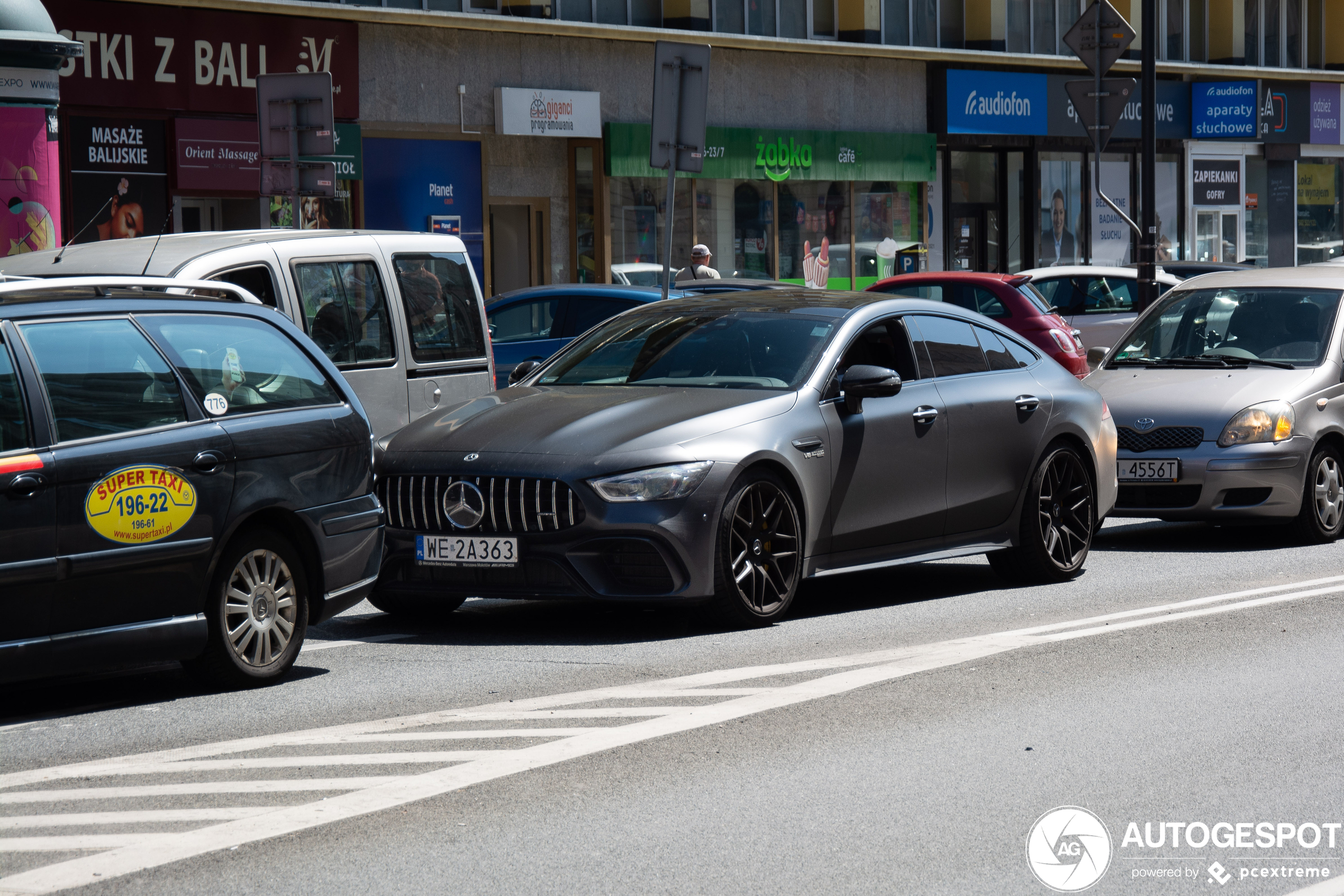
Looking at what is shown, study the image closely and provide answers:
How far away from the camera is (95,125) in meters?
22.1

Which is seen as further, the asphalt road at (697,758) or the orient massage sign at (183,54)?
the orient massage sign at (183,54)

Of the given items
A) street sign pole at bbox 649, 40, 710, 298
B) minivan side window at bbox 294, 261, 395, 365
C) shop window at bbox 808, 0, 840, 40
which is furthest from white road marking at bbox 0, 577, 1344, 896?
shop window at bbox 808, 0, 840, 40

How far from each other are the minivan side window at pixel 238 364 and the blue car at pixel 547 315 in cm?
929

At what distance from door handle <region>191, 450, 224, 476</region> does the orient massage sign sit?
50.7 ft

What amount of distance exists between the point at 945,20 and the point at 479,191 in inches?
443

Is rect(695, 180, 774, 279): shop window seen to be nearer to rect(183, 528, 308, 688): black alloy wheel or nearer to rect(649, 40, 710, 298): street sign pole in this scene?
rect(649, 40, 710, 298): street sign pole

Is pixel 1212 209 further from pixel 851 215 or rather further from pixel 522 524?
pixel 522 524

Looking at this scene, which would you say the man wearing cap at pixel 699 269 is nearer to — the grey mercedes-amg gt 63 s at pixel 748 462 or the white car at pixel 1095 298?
the white car at pixel 1095 298

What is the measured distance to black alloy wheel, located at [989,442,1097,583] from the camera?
1013 cm

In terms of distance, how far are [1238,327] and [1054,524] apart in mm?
3540

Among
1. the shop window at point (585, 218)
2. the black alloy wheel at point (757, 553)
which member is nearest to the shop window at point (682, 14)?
the shop window at point (585, 218)

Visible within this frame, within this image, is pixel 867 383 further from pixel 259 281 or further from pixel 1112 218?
pixel 1112 218

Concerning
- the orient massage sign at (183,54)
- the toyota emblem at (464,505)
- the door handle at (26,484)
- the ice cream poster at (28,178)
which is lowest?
the toyota emblem at (464,505)

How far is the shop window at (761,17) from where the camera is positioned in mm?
30219
